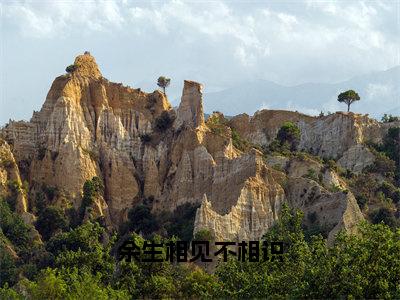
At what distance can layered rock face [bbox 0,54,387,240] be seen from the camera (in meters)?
77.8

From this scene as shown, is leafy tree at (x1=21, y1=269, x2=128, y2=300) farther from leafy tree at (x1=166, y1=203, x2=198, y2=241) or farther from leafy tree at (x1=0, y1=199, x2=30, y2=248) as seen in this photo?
leafy tree at (x1=0, y1=199, x2=30, y2=248)

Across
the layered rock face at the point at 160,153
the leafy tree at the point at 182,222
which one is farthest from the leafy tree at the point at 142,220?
the layered rock face at the point at 160,153

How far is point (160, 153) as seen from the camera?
90.1 m

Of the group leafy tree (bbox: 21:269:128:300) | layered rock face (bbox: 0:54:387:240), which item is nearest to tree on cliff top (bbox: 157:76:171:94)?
layered rock face (bbox: 0:54:387:240)

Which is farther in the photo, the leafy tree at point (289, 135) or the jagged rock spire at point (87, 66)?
the leafy tree at point (289, 135)

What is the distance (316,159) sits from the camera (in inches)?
3489

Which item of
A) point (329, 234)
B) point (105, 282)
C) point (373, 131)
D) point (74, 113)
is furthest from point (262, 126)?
point (105, 282)

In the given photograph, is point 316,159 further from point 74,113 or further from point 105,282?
point 105,282

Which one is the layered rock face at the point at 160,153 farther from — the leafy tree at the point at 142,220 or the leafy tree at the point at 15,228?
the leafy tree at the point at 15,228

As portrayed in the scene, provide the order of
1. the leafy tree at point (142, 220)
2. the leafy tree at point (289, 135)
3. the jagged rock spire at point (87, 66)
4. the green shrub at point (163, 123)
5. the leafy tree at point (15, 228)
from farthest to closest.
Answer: the leafy tree at point (289, 135)
the jagged rock spire at point (87, 66)
the green shrub at point (163, 123)
the leafy tree at point (142, 220)
the leafy tree at point (15, 228)

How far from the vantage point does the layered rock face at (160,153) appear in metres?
77.8

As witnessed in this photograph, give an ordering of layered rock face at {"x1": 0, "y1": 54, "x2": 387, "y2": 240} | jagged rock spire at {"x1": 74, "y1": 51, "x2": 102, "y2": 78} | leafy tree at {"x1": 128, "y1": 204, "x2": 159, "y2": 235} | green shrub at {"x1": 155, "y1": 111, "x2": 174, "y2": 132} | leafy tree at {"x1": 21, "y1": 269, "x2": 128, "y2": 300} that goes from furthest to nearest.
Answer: jagged rock spire at {"x1": 74, "y1": 51, "x2": 102, "y2": 78} < green shrub at {"x1": 155, "y1": 111, "x2": 174, "y2": 132} < leafy tree at {"x1": 128, "y1": 204, "x2": 159, "y2": 235} < layered rock face at {"x1": 0, "y1": 54, "x2": 387, "y2": 240} < leafy tree at {"x1": 21, "y1": 269, "x2": 128, "y2": 300}

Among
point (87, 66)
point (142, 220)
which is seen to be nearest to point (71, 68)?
point (87, 66)

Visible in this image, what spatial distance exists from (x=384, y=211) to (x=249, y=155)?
1117cm
